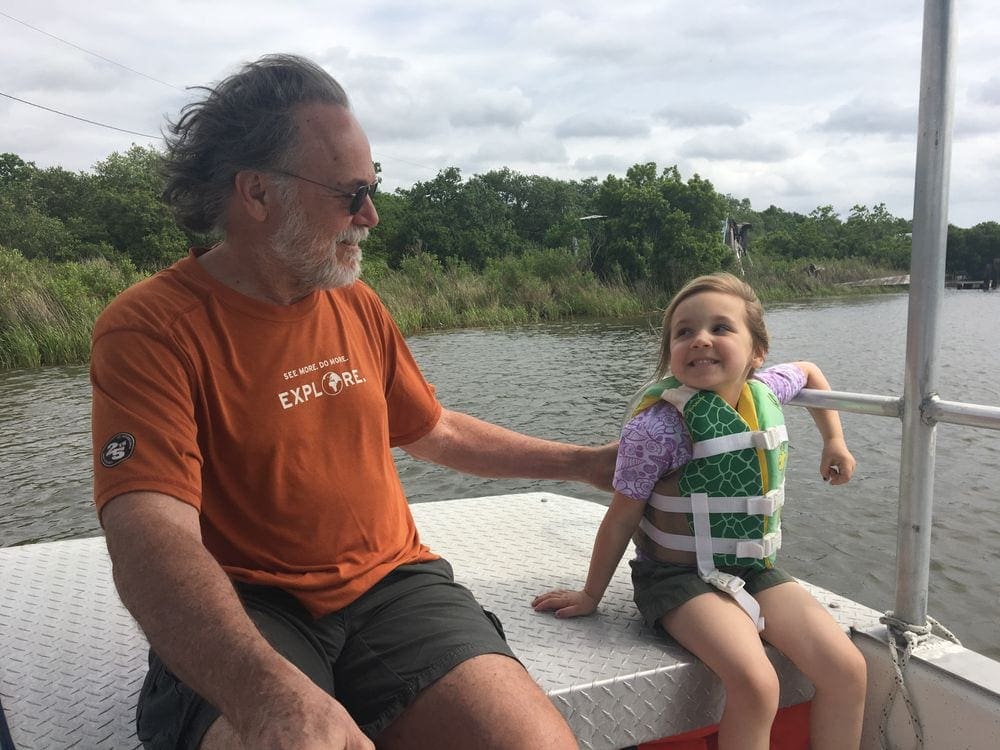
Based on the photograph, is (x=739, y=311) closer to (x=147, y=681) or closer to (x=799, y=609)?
(x=799, y=609)

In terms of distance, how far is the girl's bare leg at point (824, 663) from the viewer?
58.2 inches

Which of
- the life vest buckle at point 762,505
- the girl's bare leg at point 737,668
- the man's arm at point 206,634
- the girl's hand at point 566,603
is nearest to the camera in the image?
the man's arm at point 206,634

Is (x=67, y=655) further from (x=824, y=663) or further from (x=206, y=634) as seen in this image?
(x=824, y=663)

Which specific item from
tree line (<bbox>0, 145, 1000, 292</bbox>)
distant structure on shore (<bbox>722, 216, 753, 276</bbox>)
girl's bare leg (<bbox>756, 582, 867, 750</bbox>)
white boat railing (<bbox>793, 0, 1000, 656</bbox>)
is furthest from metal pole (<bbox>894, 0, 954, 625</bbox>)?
distant structure on shore (<bbox>722, 216, 753, 276</bbox>)

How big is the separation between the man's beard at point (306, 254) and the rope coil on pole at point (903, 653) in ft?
4.40

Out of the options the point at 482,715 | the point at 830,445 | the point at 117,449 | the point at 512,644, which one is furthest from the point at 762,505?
the point at 117,449

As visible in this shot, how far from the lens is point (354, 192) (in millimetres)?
1613

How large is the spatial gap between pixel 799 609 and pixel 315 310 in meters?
1.17

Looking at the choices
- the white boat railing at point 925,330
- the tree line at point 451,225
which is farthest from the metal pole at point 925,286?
the tree line at point 451,225

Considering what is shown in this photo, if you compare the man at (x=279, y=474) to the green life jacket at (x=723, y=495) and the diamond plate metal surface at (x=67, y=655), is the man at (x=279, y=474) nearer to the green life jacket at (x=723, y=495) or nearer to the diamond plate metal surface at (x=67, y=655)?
the diamond plate metal surface at (x=67, y=655)

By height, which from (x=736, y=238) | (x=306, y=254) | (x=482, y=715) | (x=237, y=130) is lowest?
(x=482, y=715)

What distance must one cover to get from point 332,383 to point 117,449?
16.6 inches

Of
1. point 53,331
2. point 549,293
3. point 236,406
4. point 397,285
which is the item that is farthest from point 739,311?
point 549,293

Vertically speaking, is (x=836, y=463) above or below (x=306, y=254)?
below
